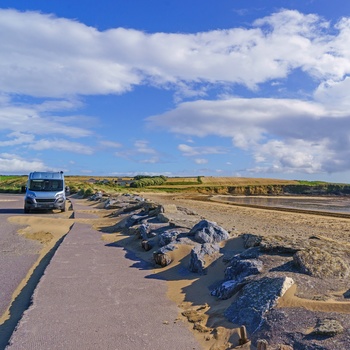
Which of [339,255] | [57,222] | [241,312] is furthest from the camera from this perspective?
[57,222]

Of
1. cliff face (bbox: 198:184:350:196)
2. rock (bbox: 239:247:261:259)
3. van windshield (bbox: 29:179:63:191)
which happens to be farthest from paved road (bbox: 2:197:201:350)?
cliff face (bbox: 198:184:350:196)

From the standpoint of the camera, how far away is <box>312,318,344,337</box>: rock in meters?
4.55

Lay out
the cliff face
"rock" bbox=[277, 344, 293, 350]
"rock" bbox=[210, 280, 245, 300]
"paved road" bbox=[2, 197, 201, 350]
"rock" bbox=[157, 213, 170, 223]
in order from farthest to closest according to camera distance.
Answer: the cliff face, "rock" bbox=[157, 213, 170, 223], "rock" bbox=[210, 280, 245, 300], "paved road" bbox=[2, 197, 201, 350], "rock" bbox=[277, 344, 293, 350]

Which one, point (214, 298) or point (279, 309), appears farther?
point (214, 298)

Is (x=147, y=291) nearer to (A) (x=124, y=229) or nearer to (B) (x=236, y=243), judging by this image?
(B) (x=236, y=243)

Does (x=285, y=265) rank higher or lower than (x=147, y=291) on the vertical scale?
higher

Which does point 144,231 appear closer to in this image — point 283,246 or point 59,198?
point 283,246

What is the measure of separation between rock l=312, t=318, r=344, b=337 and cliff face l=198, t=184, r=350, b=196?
255 feet

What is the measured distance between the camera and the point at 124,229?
1560 centimetres

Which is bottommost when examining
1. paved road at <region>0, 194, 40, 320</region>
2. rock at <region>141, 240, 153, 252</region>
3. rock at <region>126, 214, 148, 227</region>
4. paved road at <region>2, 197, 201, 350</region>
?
paved road at <region>0, 194, 40, 320</region>

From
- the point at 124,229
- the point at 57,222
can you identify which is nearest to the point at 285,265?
the point at 124,229

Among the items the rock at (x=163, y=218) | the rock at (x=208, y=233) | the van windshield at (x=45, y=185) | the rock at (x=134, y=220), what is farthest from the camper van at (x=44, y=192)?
the rock at (x=208, y=233)

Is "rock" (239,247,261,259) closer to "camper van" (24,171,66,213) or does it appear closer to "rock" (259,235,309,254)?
"rock" (259,235,309,254)

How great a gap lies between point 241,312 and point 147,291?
2242 mm
